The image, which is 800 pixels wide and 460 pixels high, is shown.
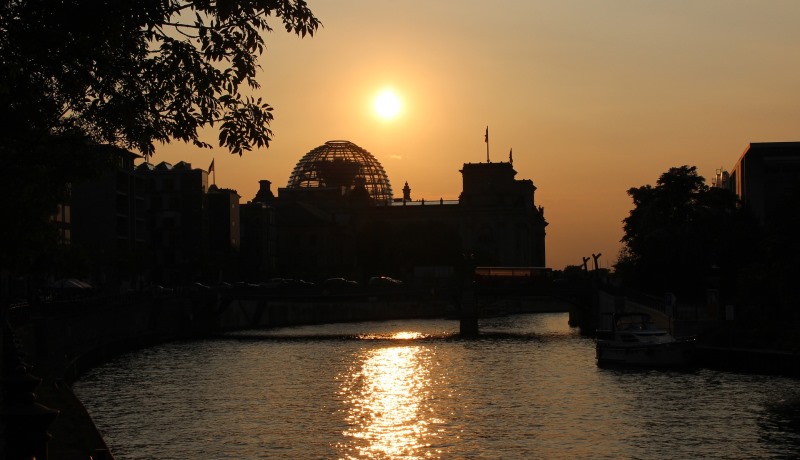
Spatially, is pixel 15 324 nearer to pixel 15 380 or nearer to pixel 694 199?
pixel 15 380

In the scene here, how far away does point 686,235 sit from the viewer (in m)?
121

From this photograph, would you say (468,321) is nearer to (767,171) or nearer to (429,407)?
(767,171)

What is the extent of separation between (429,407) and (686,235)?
6467cm

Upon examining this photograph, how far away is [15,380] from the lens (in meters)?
20.6

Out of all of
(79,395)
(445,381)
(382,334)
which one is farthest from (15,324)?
(382,334)

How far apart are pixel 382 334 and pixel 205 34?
112 meters

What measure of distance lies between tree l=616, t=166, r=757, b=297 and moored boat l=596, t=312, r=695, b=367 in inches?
871

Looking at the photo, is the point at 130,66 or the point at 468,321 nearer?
the point at 130,66

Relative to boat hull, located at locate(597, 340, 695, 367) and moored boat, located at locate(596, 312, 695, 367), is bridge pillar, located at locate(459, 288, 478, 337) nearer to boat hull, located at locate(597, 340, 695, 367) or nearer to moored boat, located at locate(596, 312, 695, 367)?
moored boat, located at locate(596, 312, 695, 367)

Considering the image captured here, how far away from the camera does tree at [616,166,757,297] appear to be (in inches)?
4569

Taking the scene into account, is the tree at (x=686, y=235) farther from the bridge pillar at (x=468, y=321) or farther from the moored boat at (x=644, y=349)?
the moored boat at (x=644, y=349)

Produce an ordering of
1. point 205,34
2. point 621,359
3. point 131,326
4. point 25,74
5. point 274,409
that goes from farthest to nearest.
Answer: point 131,326
point 621,359
point 274,409
point 25,74
point 205,34

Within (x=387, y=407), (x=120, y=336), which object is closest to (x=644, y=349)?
(x=387, y=407)

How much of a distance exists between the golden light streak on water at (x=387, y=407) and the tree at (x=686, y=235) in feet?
113
